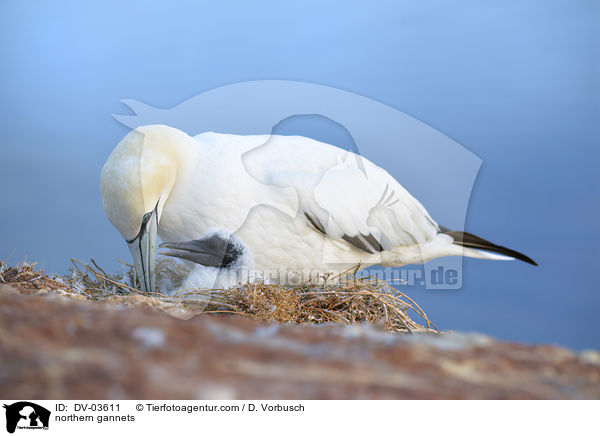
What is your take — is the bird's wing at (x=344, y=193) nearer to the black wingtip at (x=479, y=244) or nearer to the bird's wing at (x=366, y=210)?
the bird's wing at (x=366, y=210)

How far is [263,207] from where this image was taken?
11.0 ft

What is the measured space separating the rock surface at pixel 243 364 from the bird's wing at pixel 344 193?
2.16 metres

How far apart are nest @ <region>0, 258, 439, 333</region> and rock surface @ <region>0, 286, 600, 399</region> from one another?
1.30 m

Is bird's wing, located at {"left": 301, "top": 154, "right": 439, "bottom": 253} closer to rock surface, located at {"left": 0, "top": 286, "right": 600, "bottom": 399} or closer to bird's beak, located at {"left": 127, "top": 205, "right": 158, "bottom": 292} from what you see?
bird's beak, located at {"left": 127, "top": 205, "right": 158, "bottom": 292}

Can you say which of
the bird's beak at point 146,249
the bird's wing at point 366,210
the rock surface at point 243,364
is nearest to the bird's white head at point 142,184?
the bird's beak at point 146,249

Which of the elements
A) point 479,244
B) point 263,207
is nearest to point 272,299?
point 263,207

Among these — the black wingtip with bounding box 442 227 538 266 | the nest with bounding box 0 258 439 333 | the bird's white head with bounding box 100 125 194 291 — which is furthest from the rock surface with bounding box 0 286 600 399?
the black wingtip with bounding box 442 227 538 266

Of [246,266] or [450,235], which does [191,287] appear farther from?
[450,235]

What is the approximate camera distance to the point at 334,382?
2.96ft

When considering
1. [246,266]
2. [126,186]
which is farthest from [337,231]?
[126,186]

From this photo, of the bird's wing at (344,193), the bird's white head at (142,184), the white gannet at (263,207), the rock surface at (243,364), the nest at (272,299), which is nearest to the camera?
the rock surface at (243,364)

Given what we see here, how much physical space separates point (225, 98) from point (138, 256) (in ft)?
3.61

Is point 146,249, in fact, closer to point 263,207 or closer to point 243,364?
point 263,207

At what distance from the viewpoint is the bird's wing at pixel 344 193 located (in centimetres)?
337
